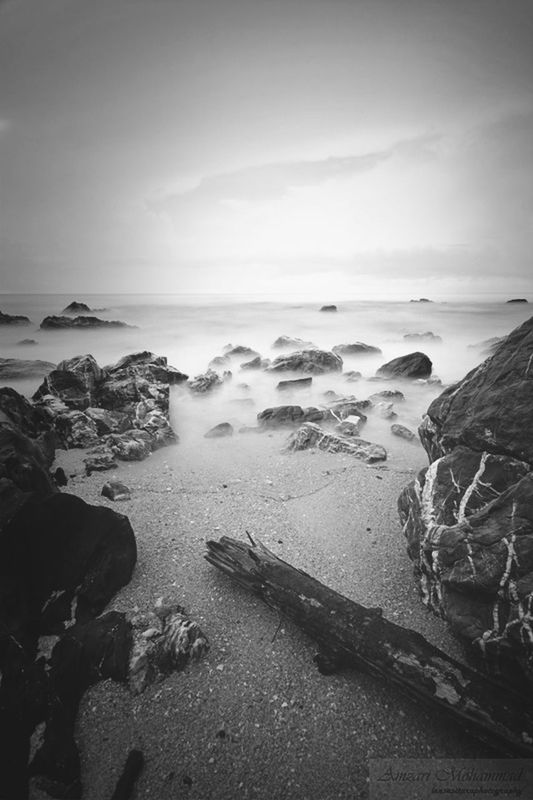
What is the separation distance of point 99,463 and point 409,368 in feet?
38.7

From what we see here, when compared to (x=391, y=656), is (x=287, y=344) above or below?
above

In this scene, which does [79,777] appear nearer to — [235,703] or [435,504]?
[235,703]

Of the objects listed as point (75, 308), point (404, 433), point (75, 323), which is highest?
point (75, 308)

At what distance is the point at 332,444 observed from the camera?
7438mm

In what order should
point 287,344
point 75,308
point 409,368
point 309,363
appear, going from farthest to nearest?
point 75,308, point 287,344, point 309,363, point 409,368

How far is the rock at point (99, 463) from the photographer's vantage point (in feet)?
22.0

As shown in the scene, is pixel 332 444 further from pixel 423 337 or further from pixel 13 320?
pixel 13 320

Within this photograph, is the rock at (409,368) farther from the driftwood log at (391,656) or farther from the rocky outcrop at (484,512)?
the driftwood log at (391,656)

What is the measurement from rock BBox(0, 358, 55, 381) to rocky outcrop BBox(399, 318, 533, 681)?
1376 centimetres

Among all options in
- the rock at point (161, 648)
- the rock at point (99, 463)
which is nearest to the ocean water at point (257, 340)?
the rock at point (99, 463)

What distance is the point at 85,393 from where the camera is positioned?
9.68 metres

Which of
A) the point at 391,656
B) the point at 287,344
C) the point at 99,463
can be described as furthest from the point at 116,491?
the point at 287,344

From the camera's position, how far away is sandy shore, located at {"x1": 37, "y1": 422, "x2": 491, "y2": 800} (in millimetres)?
2500

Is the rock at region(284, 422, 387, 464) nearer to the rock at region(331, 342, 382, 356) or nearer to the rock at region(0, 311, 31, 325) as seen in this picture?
the rock at region(331, 342, 382, 356)
